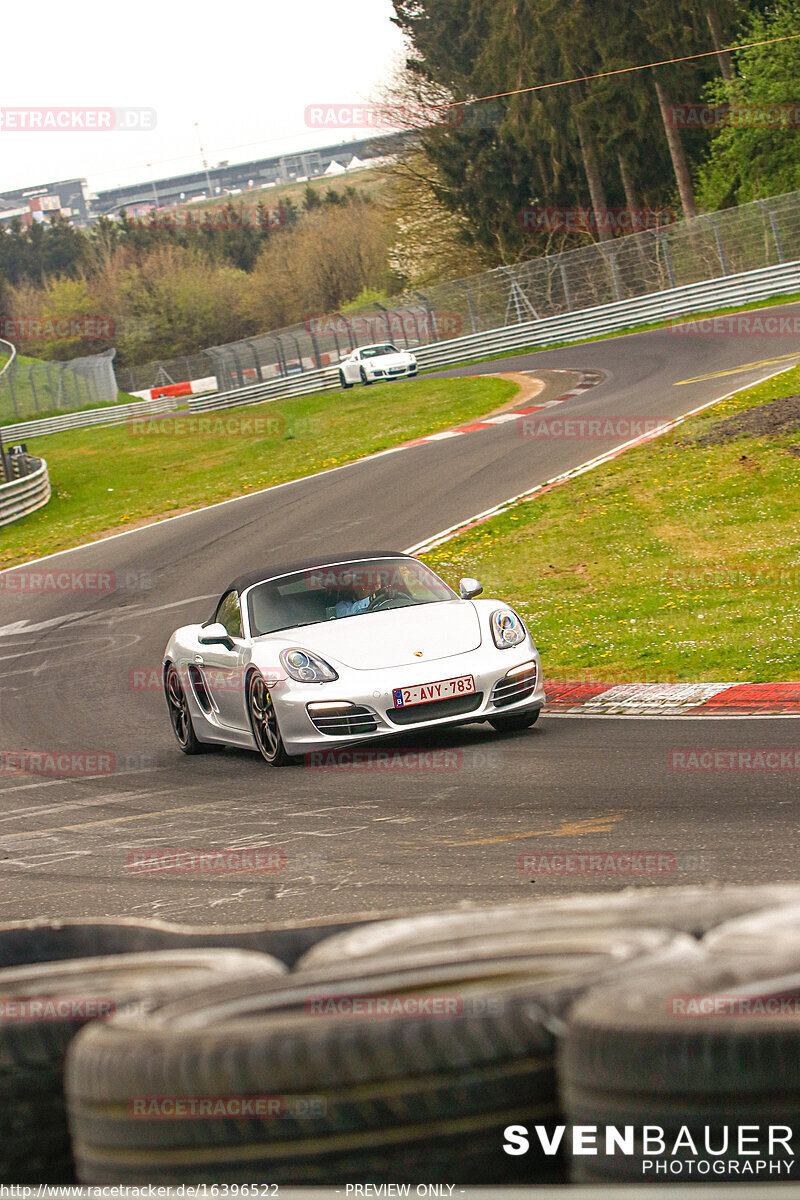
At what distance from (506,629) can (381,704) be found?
1218mm

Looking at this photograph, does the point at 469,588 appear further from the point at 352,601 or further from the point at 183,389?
the point at 183,389

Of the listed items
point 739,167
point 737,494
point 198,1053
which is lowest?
point 737,494

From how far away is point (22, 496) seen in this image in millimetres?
32969

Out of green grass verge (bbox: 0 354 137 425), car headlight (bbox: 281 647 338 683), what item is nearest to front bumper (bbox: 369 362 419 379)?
green grass verge (bbox: 0 354 137 425)

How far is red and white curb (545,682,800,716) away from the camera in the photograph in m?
9.16

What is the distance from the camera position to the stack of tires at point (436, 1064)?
6.54ft

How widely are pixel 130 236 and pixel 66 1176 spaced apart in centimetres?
12877

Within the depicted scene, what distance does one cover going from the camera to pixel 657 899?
2783 millimetres

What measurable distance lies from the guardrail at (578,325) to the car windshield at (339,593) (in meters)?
30.7

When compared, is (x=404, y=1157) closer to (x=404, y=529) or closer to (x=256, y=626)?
(x=256, y=626)

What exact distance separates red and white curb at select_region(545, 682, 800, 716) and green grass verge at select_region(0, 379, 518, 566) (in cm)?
1834

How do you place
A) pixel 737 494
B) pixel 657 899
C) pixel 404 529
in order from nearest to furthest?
pixel 657 899, pixel 737 494, pixel 404 529

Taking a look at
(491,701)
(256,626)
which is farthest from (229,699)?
(491,701)

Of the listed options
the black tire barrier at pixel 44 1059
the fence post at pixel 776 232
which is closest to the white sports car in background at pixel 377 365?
the fence post at pixel 776 232
